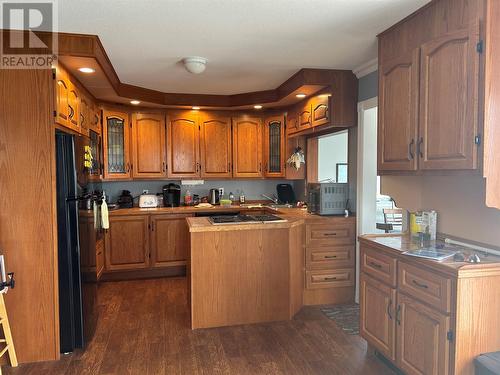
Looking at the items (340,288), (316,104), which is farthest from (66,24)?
(340,288)

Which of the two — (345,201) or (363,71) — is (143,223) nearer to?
(345,201)

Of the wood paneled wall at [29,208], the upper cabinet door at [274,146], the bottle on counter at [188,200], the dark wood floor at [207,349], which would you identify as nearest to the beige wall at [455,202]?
the dark wood floor at [207,349]

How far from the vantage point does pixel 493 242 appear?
2.18 meters

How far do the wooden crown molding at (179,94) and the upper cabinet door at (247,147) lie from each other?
0.41 meters

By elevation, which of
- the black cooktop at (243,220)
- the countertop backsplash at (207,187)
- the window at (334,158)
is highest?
the window at (334,158)

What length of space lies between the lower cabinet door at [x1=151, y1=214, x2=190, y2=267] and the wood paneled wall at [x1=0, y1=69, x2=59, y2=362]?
2028 millimetres

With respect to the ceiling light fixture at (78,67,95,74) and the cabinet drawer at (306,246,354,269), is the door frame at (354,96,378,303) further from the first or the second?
the ceiling light fixture at (78,67,95,74)

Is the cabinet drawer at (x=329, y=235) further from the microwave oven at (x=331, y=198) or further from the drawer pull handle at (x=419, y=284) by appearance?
the drawer pull handle at (x=419, y=284)

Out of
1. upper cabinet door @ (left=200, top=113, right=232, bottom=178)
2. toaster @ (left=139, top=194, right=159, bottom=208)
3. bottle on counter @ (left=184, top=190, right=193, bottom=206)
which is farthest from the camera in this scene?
bottle on counter @ (left=184, top=190, right=193, bottom=206)

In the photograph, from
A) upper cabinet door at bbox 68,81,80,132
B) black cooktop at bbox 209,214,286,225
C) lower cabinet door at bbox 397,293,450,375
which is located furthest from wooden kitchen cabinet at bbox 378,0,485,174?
upper cabinet door at bbox 68,81,80,132

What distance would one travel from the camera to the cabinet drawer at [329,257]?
3695mm

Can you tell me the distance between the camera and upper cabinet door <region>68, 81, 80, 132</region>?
10.3 ft

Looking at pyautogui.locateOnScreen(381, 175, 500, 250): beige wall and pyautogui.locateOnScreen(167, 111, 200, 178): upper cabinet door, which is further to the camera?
pyautogui.locateOnScreen(167, 111, 200, 178): upper cabinet door

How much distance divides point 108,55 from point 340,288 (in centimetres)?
310
